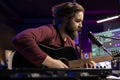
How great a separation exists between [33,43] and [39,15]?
20.7ft

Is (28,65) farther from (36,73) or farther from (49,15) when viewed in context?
(49,15)

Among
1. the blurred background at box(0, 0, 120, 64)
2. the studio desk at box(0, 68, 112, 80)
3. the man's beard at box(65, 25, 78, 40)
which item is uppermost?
the studio desk at box(0, 68, 112, 80)

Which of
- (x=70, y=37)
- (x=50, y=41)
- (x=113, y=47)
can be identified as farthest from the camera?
(x=113, y=47)

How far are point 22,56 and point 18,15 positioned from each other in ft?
20.8

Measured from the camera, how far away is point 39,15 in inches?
323

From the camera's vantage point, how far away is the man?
192 centimetres

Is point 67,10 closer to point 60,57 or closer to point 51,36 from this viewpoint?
point 51,36

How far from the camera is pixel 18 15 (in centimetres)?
820

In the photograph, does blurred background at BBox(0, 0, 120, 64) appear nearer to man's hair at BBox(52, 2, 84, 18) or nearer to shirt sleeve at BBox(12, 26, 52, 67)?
man's hair at BBox(52, 2, 84, 18)

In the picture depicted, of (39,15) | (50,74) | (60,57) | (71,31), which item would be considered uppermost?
(50,74)

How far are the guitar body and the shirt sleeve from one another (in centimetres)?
4

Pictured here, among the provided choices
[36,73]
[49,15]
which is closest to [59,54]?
[36,73]

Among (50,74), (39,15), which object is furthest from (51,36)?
(39,15)

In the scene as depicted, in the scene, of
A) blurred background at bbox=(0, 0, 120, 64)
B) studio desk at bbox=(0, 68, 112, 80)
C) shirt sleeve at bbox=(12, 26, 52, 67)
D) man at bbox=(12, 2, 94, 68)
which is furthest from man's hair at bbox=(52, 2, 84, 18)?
blurred background at bbox=(0, 0, 120, 64)
